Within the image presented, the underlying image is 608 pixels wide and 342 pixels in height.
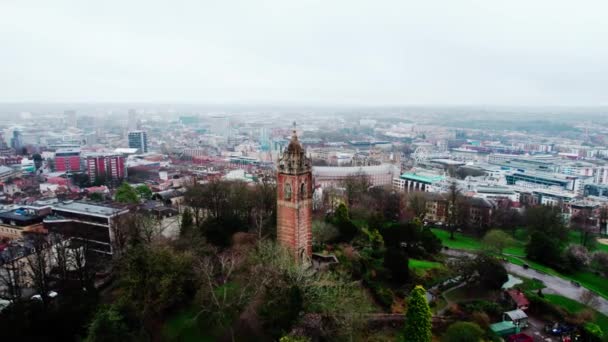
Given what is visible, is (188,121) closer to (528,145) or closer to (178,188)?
(528,145)

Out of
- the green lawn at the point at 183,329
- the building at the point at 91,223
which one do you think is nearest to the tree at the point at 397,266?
the green lawn at the point at 183,329

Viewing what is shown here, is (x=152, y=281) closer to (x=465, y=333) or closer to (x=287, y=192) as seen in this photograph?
(x=287, y=192)

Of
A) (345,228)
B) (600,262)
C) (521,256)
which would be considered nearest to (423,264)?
(345,228)

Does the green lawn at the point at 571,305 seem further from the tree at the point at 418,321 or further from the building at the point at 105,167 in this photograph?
the building at the point at 105,167

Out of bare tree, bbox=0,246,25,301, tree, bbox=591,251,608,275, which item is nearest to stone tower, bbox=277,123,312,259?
bare tree, bbox=0,246,25,301

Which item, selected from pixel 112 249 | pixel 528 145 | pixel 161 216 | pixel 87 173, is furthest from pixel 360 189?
pixel 528 145

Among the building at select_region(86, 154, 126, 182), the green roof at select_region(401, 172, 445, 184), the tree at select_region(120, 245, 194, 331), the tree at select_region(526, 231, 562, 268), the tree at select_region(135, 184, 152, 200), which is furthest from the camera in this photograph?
the green roof at select_region(401, 172, 445, 184)

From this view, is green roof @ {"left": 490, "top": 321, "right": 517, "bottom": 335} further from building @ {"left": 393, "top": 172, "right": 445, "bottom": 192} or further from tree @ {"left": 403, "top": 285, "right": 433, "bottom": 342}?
building @ {"left": 393, "top": 172, "right": 445, "bottom": 192}
